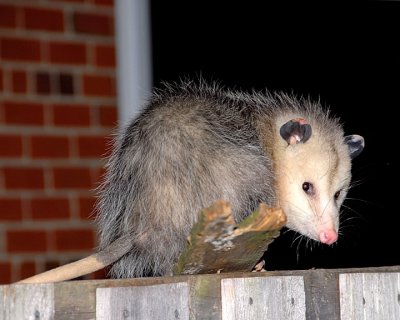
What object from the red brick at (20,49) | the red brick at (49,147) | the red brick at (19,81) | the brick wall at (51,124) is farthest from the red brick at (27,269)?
the red brick at (20,49)

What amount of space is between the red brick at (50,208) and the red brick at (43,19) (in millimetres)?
603

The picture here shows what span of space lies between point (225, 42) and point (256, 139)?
56.1 inches

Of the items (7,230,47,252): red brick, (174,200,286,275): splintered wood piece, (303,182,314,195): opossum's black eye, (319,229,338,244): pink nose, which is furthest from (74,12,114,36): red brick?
(174,200,286,275): splintered wood piece

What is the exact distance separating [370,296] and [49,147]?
1.75 metres

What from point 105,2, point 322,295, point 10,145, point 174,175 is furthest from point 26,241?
point 322,295

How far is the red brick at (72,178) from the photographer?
3.59 metres

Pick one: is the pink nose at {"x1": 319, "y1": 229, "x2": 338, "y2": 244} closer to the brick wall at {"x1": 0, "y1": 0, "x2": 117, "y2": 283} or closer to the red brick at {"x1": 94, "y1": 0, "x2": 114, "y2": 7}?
the brick wall at {"x1": 0, "y1": 0, "x2": 117, "y2": 283}

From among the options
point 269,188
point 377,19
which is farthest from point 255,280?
point 377,19

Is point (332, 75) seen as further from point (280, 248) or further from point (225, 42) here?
point (280, 248)

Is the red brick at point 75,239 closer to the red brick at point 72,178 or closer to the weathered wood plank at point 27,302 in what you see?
the red brick at point 72,178

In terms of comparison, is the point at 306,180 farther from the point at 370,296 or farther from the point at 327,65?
the point at 327,65

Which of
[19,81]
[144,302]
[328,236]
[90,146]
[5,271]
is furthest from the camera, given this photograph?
[90,146]

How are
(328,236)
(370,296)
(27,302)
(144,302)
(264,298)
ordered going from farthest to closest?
(328,236) < (370,296) < (264,298) < (144,302) < (27,302)

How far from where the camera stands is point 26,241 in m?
3.49
